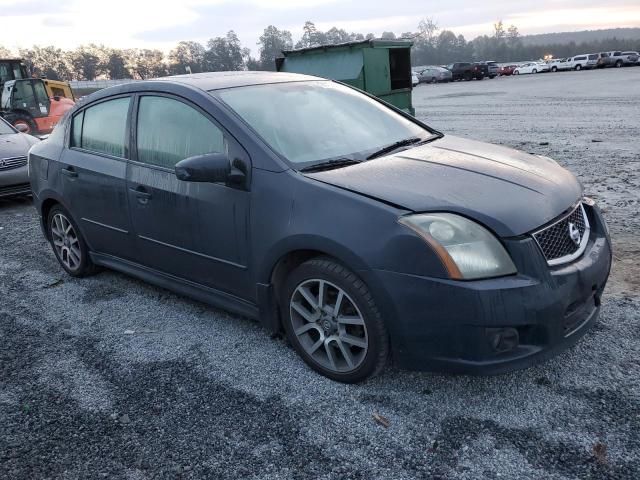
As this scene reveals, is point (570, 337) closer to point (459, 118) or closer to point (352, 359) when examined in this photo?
point (352, 359)

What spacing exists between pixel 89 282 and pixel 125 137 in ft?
5.16

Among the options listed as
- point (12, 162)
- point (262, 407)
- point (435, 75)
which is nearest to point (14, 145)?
point (12, 162)

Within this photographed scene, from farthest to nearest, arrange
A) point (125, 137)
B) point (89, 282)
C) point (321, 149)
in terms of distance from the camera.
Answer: point (89, 282) → point (125, 137) → point (321, 149)

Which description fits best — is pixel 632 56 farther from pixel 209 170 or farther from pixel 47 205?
pixel 209 170

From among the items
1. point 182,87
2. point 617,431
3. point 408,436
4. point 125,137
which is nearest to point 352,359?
point 408,436

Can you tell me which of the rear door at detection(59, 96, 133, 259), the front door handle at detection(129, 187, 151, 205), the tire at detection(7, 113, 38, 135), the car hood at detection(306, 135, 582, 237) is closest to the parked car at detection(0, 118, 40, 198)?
the rear door at detection(59, 96, 133, 259)

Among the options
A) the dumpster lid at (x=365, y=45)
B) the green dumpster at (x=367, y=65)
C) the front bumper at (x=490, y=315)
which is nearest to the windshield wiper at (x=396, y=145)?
the front bumper at (x=490, y=315)

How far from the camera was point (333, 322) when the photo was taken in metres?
3.07

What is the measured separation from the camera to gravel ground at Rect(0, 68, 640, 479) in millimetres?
2541

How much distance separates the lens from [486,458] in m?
2.50

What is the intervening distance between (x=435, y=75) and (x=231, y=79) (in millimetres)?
46708

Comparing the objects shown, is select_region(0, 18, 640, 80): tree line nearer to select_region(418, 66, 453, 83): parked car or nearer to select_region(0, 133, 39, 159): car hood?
select_region(418, 66, 453, 83): parked car

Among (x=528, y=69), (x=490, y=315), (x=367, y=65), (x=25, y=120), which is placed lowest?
(x=490, y=315)

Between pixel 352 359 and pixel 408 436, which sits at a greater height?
pixel 352 359
